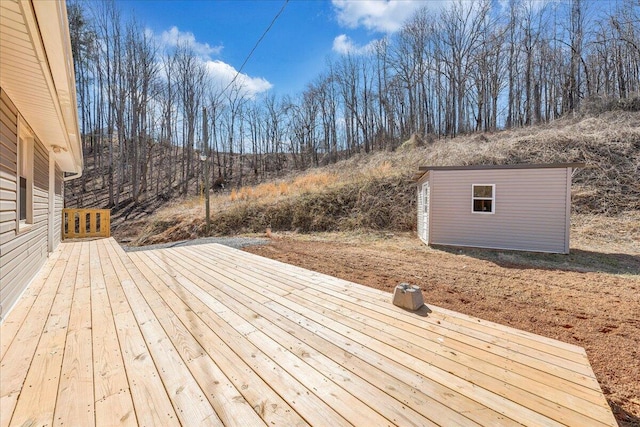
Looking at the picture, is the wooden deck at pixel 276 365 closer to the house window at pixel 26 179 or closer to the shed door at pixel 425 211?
the house window at pixel 26 179

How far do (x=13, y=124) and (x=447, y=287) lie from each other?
5.66m

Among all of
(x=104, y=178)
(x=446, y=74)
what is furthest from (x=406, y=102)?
(x=104, y=178)

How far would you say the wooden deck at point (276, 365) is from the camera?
1301 mm

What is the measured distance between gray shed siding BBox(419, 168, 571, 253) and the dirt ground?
0.50 meters

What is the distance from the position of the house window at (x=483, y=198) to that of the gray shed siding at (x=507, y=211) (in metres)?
0.08

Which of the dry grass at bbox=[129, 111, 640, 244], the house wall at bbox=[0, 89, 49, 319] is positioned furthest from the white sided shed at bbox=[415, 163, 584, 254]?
the house wall at bbox=[0, 89, 49, 319]

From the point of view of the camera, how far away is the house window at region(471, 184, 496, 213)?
7.66m

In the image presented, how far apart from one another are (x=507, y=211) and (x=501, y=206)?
200mm

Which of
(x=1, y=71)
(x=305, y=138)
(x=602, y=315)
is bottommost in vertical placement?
(x=602, y=315)

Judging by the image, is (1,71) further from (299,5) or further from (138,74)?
(138,74)

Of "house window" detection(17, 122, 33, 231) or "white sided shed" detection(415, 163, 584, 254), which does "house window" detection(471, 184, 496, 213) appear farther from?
"house window" detection(17, 122, 33, 231)

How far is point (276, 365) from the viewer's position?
66.4 inches

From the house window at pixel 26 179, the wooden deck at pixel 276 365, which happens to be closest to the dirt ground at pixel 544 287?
the wooden deck at pixel 276 365

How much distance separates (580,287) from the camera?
4.35 metres
